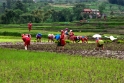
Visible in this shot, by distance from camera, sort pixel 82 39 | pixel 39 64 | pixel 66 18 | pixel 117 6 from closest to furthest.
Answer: pixel 39 64 < pixel 82 39 < pixel 66 18 < pixel 117 6

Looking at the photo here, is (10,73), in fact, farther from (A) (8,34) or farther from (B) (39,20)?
(B) (39,20)

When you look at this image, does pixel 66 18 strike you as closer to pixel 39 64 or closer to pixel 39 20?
pixel 39 20

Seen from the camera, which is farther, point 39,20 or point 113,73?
point 39,20

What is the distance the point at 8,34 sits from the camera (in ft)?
127

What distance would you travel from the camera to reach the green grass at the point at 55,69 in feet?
39.3

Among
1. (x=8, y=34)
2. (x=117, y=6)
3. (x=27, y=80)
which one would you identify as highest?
(x=27, y=80)

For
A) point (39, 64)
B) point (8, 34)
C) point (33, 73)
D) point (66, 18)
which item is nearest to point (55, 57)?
point (39, 64)

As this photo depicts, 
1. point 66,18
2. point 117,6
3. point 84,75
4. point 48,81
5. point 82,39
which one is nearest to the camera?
point 48,81

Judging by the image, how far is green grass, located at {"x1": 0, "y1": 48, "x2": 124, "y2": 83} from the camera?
12.0 meters

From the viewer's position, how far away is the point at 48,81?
1162cm

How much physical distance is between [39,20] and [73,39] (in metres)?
42.4

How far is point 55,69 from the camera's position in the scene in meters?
14.0

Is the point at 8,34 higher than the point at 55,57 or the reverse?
the reverse

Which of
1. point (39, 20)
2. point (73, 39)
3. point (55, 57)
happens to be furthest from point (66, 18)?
point (55, 57)
